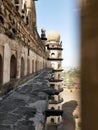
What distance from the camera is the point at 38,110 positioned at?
602 centimetres

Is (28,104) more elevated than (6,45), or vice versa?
(6,45)

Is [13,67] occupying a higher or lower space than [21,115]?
higher

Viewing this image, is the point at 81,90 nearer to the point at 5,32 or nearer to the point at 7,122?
the point at 7,122

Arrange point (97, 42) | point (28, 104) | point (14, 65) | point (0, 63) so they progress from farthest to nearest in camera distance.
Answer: point (14, 65) < point (0, 63) < point (28, 104) < point (97, 42)

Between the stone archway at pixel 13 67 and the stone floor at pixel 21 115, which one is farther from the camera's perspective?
the stone archway at pixel 13 67

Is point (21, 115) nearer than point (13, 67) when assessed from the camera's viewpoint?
Yes

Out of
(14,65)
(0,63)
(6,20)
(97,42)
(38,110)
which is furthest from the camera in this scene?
(14,65)

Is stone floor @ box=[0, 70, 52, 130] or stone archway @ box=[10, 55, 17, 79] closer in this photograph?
stone floor @ box=[0, 70, 52, 130]

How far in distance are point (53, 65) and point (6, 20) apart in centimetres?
2881

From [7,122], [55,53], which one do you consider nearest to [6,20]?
[7,122]

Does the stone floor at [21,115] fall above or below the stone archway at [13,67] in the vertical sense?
below

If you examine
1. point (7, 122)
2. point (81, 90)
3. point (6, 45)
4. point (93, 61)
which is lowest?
point (7, 122)

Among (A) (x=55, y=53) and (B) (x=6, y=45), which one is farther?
(A) (x=55, y=53)

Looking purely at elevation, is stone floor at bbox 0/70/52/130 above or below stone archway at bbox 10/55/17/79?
below
